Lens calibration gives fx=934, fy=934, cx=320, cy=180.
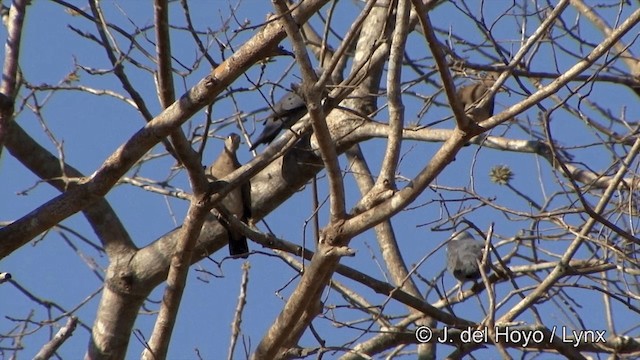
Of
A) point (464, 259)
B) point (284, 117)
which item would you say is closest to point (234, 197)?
point (284, 117)

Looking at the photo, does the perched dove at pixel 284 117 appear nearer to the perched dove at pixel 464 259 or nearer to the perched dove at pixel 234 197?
the perched dove at pixel 234 197

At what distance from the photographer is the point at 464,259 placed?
5031 mm

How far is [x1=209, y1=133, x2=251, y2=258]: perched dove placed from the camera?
14.2ft

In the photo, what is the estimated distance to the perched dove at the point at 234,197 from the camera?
433 cm

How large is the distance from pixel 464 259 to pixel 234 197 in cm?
128

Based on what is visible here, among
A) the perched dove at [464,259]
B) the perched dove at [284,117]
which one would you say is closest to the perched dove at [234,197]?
the perched dove at [284,117]

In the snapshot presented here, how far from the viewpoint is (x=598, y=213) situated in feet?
11.7

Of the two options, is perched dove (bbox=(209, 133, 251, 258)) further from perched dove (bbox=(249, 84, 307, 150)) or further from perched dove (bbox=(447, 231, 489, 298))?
perched dove (bbox=(447, 231, 489, 298))

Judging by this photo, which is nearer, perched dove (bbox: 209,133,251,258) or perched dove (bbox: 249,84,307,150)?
perched dove (bbox: 209,133,251,258)

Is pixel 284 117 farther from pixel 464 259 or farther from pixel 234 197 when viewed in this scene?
pixel 464 259

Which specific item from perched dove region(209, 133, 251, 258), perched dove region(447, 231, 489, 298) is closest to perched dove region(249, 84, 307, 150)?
perched dove region(209, 133, 251, 258)

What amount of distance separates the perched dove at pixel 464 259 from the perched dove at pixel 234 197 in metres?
Answer: 1.16

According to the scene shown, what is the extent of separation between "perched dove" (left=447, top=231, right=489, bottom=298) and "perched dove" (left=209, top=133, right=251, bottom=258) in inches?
45.6

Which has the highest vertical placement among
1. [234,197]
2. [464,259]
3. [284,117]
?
[284,117]
